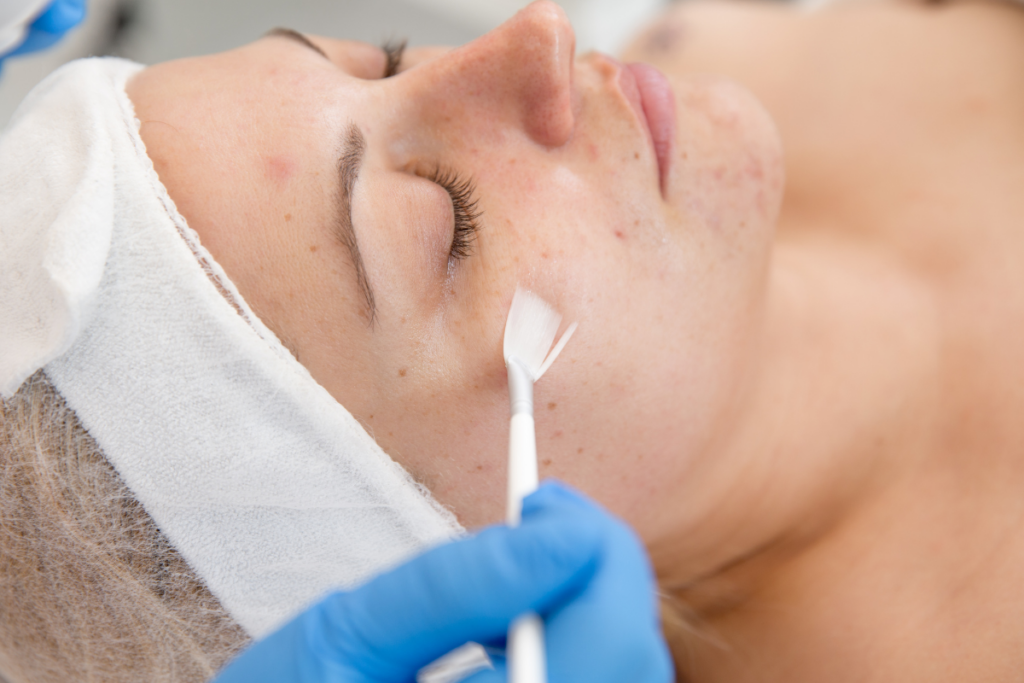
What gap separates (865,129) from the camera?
142 centimetres

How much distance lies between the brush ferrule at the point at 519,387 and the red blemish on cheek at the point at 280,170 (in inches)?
12.8

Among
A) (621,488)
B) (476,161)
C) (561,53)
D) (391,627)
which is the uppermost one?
(561,53)

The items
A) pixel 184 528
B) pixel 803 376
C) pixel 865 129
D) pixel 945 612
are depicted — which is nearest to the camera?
pixel 184 528

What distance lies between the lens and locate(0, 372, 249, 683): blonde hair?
0.81 m

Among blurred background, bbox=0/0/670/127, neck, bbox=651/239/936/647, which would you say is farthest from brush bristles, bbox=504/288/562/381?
blurred background, bbox=0/0/670/127

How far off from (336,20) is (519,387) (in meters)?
1.78

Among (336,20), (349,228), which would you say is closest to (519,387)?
(349,228)

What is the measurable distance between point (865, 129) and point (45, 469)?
152 cm

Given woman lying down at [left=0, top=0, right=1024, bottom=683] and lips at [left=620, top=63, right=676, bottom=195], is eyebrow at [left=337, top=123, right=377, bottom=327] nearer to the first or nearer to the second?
woman lying down at [left=0, top=0, right=1024, bottom=683]

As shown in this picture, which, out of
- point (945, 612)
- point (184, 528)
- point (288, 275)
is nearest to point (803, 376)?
point (945, 612)

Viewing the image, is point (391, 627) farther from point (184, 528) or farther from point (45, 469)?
point (45, 469)

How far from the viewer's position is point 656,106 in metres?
0.94

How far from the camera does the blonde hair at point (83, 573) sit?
814 millimetres

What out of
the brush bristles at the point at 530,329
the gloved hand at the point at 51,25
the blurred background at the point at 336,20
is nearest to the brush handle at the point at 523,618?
the brush bristles at the point at 530,329
